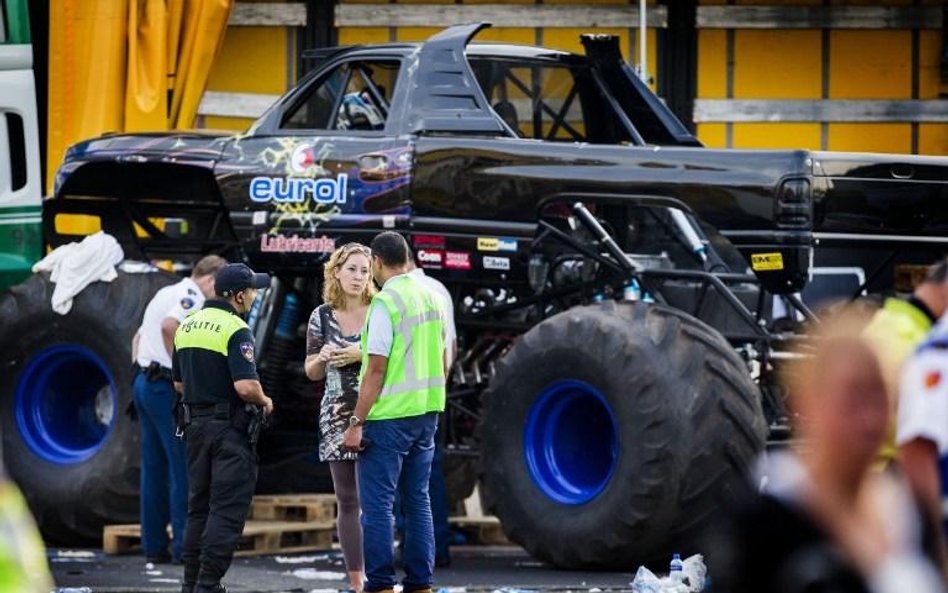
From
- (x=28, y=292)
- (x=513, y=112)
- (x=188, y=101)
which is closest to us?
(x=513, y=112)

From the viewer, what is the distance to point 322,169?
14062 mm

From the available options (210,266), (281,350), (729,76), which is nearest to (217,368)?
(210,266)

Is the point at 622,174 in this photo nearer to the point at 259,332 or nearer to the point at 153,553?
the point at 259,332

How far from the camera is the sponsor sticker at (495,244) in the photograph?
539 inches

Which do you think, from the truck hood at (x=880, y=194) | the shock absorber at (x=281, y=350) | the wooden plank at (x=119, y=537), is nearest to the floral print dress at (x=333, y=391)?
the truck hood at (x=880, y=194)

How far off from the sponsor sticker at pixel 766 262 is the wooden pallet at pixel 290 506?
3.79m

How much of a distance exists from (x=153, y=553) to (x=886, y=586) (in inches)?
387

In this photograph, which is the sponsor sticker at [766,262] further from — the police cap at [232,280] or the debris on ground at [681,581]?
the police cap at [232,280]

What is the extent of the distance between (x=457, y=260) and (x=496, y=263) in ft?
0.77

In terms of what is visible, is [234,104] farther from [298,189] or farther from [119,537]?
[119,537]

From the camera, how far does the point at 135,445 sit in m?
15.0

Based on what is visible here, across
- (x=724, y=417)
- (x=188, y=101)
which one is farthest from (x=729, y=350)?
(x=188, y=101)

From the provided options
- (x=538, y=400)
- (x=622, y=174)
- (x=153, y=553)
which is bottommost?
(x=153, y=553)

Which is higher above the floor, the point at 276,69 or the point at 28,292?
the point at 276,69
